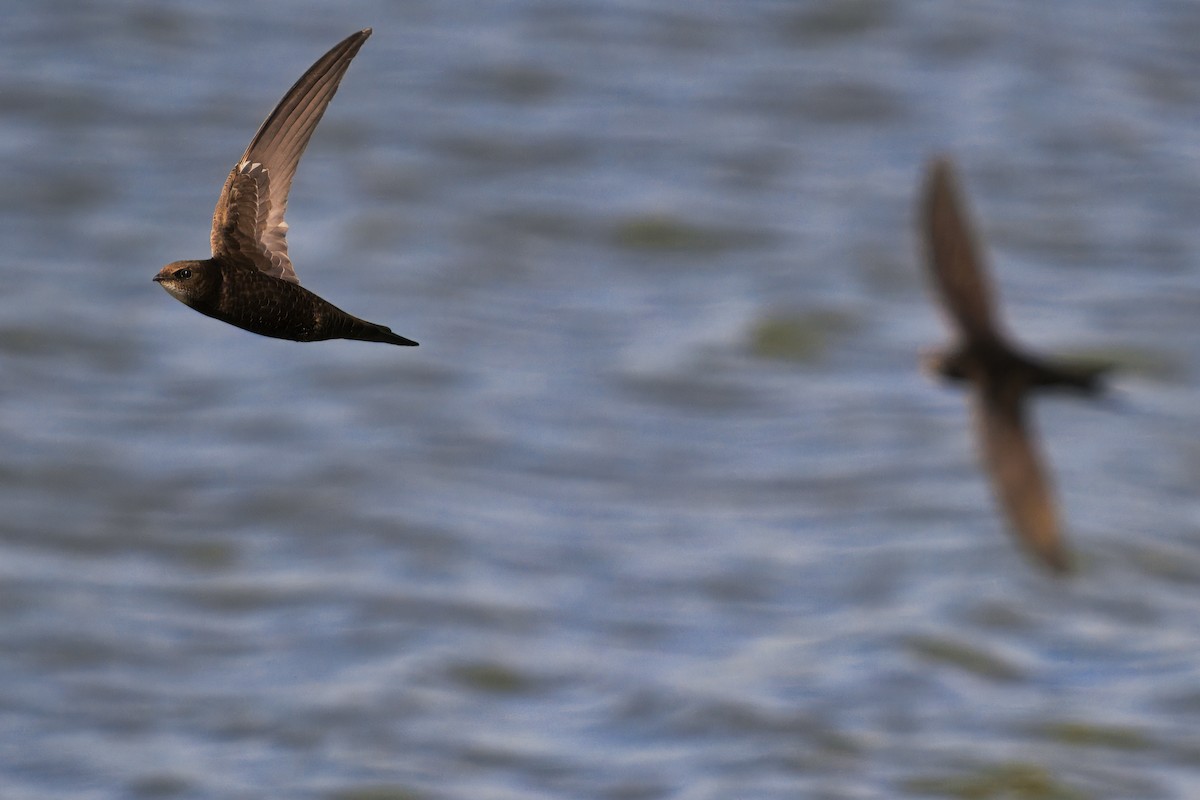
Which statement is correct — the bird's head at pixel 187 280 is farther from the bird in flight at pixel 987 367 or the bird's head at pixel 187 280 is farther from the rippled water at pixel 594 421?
the rippled water at pixel 594 421

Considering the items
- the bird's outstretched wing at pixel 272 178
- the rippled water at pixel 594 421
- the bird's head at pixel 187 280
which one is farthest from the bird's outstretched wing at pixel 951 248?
the rippled water at pixel 594 421

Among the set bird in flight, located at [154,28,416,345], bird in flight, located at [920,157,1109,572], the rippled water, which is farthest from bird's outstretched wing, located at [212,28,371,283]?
the rippled water

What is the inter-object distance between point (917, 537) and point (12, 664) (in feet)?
40.4

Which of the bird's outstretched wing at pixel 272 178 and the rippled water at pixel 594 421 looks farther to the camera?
the rippled water at pixel 594 421

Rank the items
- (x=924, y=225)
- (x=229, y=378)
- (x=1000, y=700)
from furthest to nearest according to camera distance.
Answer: (x=229, y=378) → (x=1000, y=700) → (x=924, y=225)

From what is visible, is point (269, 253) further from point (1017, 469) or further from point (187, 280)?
point (1017, 469)

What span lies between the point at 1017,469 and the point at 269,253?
4.29 ft

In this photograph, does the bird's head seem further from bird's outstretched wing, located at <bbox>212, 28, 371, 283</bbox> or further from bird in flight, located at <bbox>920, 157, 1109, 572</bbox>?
bird in flight, located at <bbox>920, 157, 1109, 572</bbox>

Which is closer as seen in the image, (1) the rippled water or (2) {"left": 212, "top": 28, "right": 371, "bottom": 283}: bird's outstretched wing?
(2) {"left": 212, "top": 28, "right": 371, "bottom": 283}: bird's outstretched wing

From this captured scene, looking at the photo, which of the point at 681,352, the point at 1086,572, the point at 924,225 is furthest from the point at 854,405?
the point at 924,225

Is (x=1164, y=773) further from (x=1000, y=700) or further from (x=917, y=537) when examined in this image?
(x=917, y=537)

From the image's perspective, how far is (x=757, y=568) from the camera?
30000 mm

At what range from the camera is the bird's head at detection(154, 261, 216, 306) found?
3.31 metres

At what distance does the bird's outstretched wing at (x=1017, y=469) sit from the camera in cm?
346
